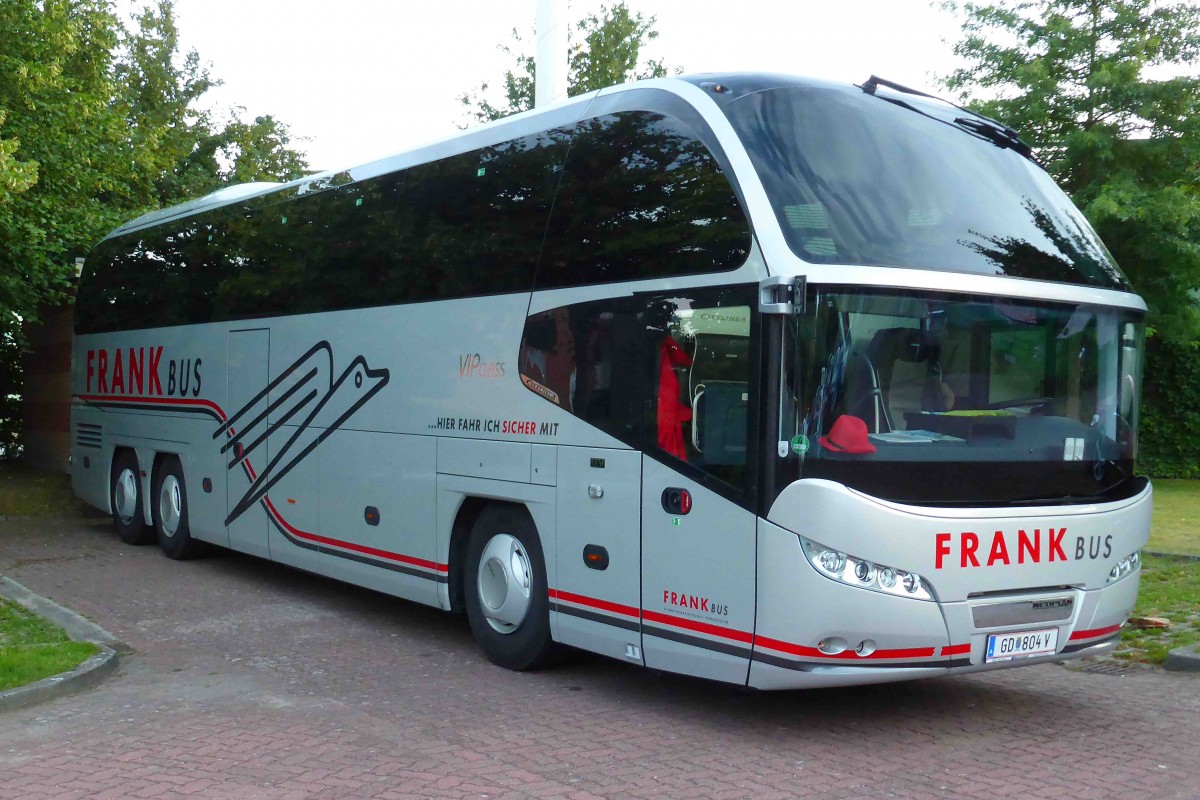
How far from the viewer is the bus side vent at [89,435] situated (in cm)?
1596

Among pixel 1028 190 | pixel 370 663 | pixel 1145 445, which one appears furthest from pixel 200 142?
pixel 1028 190

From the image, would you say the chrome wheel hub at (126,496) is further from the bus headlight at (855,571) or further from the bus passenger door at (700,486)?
the bus headlight at (855,571)

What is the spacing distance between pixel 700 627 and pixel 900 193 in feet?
8.65

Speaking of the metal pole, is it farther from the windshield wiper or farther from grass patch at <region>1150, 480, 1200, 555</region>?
grass patch at <region>1150, 480, 1200, 555</region>

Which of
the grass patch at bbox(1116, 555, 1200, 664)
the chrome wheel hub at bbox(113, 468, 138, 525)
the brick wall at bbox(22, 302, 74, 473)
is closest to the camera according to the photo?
the grass patch at bbox(1116, 555, 1200, 664)

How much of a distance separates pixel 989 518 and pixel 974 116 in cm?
275

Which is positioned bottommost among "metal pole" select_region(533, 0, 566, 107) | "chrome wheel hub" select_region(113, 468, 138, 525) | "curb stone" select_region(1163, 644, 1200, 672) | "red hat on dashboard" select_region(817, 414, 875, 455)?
"curb stone" select_region(1163, 644, 1200, 672)

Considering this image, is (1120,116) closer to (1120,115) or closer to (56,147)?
(1120,115)

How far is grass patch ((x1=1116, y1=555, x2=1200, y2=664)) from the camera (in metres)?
8.95

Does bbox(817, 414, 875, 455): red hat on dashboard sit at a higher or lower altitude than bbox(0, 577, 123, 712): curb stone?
higher

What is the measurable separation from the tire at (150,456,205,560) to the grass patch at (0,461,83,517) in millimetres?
4910

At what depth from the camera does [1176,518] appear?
17.2m

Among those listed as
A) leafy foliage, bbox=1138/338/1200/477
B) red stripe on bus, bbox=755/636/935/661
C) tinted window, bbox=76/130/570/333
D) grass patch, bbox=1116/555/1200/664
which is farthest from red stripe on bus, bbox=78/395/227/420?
leafy foliage, bbox=1138/338/1200/477

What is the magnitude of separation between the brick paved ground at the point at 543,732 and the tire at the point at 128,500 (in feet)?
17.7
